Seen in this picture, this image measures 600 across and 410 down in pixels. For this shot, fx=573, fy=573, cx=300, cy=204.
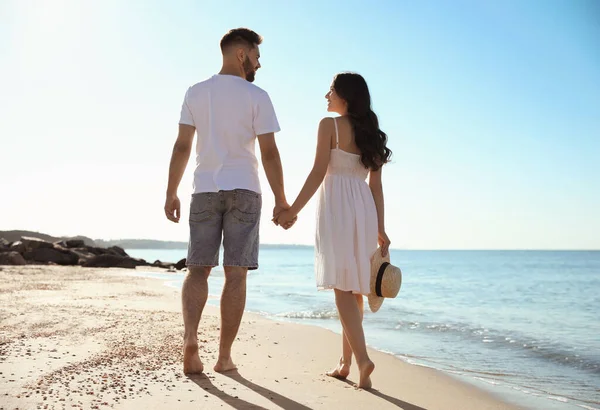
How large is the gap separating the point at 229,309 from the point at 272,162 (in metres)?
1.07

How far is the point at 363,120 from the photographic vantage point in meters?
4.09

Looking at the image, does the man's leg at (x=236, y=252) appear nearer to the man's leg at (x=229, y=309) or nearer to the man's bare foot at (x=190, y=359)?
the man's leg at (x=229, y=309)

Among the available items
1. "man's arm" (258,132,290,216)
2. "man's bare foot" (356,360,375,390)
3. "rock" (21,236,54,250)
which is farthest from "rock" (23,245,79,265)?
"man's bare foot" (356,360,375,390)

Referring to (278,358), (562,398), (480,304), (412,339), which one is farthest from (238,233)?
(480,304)

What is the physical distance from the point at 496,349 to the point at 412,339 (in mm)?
1078

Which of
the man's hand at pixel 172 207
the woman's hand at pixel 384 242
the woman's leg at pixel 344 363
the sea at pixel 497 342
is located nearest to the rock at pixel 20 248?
the sea at pixel 497 342

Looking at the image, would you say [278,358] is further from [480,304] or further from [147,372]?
[480,304]

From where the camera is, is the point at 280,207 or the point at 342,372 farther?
the point at 280,207

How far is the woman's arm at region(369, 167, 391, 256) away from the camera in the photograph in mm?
4164

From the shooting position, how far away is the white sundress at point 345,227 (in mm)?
3900

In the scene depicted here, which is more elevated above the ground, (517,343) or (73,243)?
(73,243)

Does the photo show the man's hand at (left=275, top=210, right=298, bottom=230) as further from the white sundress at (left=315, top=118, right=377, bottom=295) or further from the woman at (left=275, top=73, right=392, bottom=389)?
the white sundress at (left=315, top=118, right=377, bottom=295)

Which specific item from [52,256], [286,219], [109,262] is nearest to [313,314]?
[286,219]

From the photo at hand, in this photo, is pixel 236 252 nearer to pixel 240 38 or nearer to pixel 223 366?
pixel 223 366
